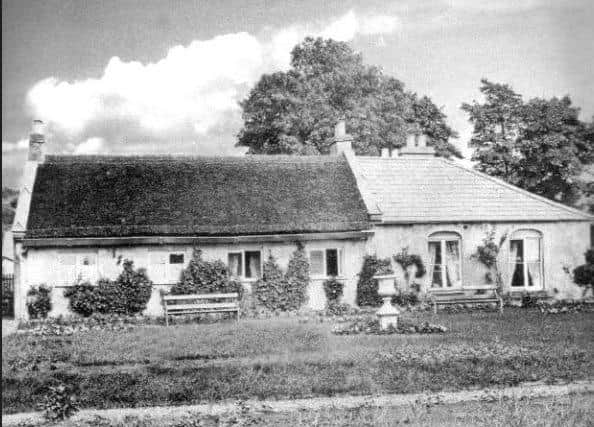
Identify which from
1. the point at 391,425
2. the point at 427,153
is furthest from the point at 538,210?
the point at 391,425

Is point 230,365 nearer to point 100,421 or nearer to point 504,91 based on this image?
point 100,421

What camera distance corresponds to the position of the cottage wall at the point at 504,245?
65.7 ft

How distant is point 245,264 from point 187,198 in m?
2.67

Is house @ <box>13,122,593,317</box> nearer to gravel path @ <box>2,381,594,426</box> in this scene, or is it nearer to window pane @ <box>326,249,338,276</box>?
window pane @ <box>326,249,338,276</box>

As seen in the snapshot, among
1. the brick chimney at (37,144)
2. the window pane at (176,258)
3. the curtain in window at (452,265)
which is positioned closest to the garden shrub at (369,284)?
the curtain in window at (452,265)

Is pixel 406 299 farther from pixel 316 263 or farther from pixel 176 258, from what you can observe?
pixel 176 258

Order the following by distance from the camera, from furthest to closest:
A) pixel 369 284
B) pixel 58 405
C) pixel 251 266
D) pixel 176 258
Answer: pixel 369 284
pixel 251 266
pixel 176 258
pixel 58 405

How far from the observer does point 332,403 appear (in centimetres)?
800

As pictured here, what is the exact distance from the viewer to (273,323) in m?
16.3

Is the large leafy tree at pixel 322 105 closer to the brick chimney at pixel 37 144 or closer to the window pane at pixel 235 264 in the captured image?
the window pane at pixel 235 264

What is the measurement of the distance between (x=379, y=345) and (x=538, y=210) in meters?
11.2

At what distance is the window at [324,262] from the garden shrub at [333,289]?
262 millimetres

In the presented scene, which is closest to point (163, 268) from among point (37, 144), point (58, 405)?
point (37, 144)

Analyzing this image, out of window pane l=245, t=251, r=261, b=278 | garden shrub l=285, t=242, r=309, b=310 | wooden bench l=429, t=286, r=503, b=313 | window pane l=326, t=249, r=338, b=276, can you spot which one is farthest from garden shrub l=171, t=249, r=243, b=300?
wooden bench l=429, t=286, r=503, b=313
